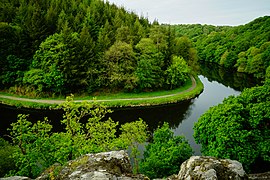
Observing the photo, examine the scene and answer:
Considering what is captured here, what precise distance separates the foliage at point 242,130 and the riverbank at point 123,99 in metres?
24.9

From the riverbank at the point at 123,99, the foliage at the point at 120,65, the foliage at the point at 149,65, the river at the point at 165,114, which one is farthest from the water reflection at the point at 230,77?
the foliage at the point at 120,65

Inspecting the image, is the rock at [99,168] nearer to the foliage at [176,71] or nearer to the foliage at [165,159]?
the foliage at [165,159]

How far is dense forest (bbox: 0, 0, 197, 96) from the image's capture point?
49.8 m

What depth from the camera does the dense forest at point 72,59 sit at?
49.8m

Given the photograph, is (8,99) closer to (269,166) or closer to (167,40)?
(167,40)

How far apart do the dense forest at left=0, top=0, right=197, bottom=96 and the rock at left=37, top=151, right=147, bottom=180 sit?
43.0m

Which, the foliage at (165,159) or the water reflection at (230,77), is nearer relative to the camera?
the foliage at (165,159)

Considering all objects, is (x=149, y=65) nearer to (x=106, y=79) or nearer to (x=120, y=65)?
(x=120, y=65)

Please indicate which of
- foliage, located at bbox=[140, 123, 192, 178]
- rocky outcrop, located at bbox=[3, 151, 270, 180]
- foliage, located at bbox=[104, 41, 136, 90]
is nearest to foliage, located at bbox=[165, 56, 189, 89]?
foliage, located at bbox=[104, 41, 136, 90]

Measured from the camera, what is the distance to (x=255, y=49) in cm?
7975

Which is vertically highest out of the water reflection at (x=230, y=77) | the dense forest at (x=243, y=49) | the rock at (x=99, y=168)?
the dense forest at (x=243, y=49)

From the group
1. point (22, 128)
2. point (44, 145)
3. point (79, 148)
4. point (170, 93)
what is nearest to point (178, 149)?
point (79, 148)

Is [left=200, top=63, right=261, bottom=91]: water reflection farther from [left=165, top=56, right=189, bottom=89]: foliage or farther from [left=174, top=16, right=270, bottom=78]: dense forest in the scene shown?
[left=165, top=56, right=189, bottom=89]: foliage

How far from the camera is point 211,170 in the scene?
325 inches
